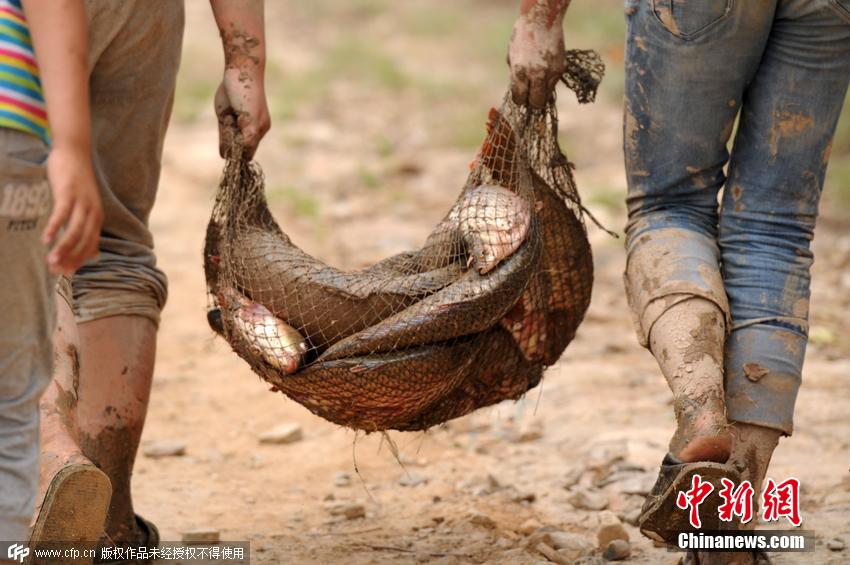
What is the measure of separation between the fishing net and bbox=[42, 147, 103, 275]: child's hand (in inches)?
34.9

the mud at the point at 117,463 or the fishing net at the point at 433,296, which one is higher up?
the fishing net at the point at 433,296

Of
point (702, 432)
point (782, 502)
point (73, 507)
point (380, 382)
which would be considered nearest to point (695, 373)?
point (702, 432)

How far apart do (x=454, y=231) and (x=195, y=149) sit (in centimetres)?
566

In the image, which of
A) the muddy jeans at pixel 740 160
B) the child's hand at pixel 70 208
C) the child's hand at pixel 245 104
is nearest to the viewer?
the child's hand at pixel 70 208

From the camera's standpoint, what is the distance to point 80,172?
5.99 ft

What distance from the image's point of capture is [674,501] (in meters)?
2.31

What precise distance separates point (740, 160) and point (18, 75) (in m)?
1.63

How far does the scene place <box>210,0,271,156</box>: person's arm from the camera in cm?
296

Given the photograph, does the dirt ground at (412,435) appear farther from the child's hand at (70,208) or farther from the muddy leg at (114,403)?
the child's hand at (70,208)

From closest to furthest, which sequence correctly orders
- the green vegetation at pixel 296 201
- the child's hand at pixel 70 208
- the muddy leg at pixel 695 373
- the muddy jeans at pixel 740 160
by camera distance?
1. the child's hand at pixel 70 208
2. the muddy leg at pixel 695 373
3. the muddy jeans at pixel 740 160
4. the green vegetation at pixel 296 201

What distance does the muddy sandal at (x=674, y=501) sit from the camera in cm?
228

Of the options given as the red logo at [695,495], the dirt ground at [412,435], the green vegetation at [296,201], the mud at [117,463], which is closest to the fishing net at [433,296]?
the mud at [117,463]

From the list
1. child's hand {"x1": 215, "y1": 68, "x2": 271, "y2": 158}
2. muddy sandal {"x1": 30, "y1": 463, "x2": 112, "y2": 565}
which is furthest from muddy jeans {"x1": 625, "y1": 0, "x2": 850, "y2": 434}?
muddy sandal {"x1": 30, "y1": 463, "x2": 112, "y2": 565}

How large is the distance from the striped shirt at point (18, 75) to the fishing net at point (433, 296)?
94 centimetres
